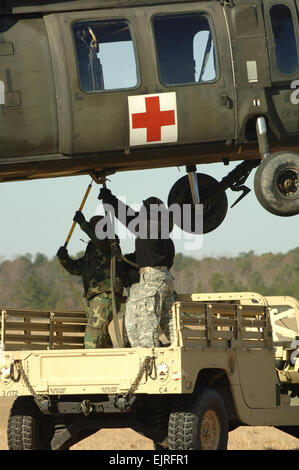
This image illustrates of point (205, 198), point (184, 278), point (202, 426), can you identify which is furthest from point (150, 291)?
point (184, 278)

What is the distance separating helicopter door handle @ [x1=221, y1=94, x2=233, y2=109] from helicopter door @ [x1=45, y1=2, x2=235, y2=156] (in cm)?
1

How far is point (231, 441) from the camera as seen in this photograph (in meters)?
12.0

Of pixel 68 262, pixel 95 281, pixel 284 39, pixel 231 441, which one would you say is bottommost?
pixel 231 441

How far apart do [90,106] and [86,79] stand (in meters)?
0.28

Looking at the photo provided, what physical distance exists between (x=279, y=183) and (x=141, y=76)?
70.1 inches

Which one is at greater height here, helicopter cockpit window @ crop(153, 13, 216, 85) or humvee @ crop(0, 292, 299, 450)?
helicopter cockpit window @ crop(153, 13, 216, 85)

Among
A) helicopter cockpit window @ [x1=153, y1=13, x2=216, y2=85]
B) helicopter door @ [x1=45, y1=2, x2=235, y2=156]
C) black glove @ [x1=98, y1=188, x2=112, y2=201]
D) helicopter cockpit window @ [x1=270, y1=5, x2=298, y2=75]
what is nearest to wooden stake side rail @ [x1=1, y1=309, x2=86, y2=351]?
black glove @ [x1=98, y1=188, x2=112, y2=201]

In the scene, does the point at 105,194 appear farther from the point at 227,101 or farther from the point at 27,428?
the point at 27,428

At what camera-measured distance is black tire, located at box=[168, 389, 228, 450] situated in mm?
8594

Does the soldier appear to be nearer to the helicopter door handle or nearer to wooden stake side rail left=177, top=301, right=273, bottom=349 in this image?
wooden stake side rail left=177, top=301, right=273, bottom=349

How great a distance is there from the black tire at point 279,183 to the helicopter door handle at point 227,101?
0.66 meters

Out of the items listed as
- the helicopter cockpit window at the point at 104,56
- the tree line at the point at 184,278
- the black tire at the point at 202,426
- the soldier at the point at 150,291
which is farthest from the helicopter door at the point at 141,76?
the tree line at the point at 184,278

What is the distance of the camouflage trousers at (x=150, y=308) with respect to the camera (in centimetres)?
950
